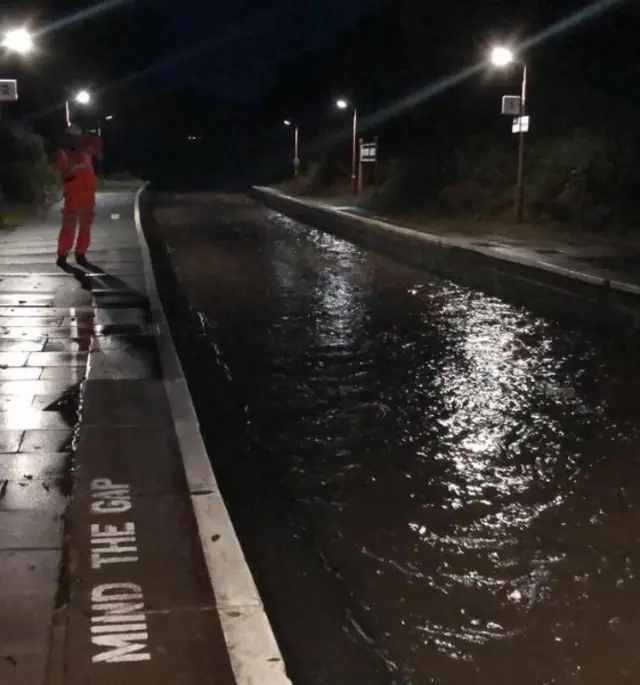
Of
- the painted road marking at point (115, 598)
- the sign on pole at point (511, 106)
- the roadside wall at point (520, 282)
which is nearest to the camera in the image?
the painted road marking at point (115, 598)

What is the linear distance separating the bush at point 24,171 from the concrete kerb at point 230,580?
2637 cm

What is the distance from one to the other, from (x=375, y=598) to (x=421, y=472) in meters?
1.97

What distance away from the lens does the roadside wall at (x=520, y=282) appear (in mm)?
14156

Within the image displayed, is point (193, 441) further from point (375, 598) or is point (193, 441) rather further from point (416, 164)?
point (416, 164)

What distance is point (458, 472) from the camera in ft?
23.9

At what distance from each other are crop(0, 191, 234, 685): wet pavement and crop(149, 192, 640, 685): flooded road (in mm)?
792

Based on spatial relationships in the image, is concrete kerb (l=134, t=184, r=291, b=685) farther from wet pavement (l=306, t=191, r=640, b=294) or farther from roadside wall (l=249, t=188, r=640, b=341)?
wet pavement (l=306, t=191, r=640, b=294)

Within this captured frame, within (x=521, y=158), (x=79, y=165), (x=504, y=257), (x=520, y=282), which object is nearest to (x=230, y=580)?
(x=79, y=165)

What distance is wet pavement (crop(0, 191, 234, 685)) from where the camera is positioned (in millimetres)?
4457

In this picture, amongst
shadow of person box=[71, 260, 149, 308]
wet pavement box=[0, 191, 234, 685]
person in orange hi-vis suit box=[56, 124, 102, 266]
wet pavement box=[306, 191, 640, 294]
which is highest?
person in orange hi-vis suit box=[56, 124, 102, 266]

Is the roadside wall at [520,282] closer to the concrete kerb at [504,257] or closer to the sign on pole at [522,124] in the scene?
the concrete kerb at [504,257]

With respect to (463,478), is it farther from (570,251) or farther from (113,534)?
(570,251)

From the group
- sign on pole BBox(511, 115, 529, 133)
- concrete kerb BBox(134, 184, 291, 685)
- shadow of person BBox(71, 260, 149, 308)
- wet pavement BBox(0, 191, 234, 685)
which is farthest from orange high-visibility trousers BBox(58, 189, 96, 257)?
sign on pole BBox(511, 115, 529, 133)

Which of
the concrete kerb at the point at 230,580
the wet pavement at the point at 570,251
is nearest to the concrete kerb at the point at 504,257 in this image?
the wet pavement at the point at 570,251
